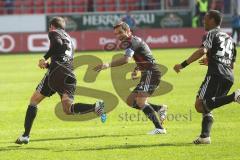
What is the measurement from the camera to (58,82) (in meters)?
12.3

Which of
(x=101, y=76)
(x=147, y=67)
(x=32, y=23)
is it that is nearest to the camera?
(x=147, y=67)

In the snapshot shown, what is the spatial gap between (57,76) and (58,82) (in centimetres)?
13

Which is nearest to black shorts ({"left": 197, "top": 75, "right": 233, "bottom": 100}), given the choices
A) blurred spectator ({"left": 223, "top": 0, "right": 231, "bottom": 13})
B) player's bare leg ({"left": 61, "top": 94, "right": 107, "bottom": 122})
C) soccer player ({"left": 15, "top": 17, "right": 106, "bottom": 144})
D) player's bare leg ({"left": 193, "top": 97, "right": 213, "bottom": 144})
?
player's bare leg ({"left": 193, "top": 97, "right": 213, "bottom": 144})

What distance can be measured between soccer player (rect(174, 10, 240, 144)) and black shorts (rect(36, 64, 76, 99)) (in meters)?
2.18

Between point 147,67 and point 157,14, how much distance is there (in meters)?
29.4

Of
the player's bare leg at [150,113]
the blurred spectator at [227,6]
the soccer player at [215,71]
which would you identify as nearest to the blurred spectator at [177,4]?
the blurred spectator at [227,6]

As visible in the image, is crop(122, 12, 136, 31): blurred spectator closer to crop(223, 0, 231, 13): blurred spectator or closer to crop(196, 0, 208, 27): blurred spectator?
crop(196, 0, 208, 27): blurred spectator

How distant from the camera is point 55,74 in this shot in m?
12.2

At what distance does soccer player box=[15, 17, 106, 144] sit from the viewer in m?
11.9

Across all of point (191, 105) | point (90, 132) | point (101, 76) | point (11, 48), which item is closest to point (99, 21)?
point (11, 48)

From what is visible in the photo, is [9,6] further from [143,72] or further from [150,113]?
[150,113]

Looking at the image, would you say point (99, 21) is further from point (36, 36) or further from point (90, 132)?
point (90, 132)

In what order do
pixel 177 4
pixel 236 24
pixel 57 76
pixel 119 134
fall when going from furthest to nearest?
pixel 177 4 → pixel 236 24 → pixel 119 134 → pixel 57 76

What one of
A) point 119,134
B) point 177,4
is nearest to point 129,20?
point 177,4
